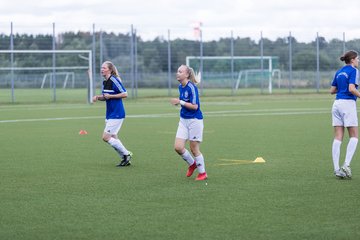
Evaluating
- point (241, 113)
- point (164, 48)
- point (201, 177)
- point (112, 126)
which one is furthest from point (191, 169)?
point (164, 48)

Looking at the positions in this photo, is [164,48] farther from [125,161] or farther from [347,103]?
[347,103]

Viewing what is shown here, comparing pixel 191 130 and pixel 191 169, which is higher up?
pixel 191 130

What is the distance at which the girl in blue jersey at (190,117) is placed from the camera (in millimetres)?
12453

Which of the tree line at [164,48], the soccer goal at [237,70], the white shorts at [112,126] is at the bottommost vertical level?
the white shorts at [112,126]

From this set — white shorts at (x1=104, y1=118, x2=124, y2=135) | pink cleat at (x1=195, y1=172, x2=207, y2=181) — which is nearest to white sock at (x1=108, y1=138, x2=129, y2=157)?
white shorts at (x1=104, y1=118, x2=124, y2=135)

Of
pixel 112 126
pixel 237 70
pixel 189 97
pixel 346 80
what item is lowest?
pixel 112 126

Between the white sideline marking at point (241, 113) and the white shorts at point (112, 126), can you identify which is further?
the white sideline marking at point (241, 113)

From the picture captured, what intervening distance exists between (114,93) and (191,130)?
2.90 metres

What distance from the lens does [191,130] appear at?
1263cm

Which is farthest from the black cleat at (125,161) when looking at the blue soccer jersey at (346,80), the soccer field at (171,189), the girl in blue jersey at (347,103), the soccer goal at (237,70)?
the soccer goal at (237,70)

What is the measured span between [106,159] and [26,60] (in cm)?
2815

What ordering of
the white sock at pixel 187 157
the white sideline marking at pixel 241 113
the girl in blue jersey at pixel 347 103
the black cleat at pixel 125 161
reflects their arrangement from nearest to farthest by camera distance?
the girl in blue jersey at pixel 347 103 → the white sock at pixel 187 157 → the black cleat at pixel 125 161 → the white sideline marking at pixel 241 113

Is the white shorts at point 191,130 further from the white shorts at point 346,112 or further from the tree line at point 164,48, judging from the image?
the tree line at point 164,48

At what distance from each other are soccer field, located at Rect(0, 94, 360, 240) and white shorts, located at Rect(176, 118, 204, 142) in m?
0.63
